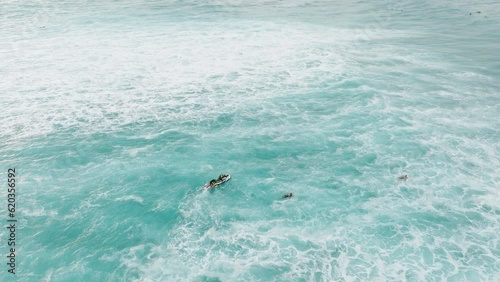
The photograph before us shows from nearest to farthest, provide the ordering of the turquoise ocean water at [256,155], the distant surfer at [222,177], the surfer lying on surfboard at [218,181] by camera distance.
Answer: the turquoise ocean water at [256,155], the surfer lying on surfboard at [218,181], the distant surfer at [222,177]

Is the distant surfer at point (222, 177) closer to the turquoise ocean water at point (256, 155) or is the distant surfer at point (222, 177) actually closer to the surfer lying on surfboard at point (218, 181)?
the surfer lying on surfboard at point (218, 181)

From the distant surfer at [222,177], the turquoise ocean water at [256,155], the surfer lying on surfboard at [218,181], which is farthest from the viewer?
the distant surfer at [222,177]

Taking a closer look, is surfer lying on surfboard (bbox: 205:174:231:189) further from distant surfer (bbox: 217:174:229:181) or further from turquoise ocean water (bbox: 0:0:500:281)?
turquoise ocean water (bbox: 0:0:500:281)

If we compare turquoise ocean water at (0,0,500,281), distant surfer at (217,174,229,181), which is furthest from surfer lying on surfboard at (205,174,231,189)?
turquoise ocean water at (0,0,500,281)

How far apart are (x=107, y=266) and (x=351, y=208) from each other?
20182 mm

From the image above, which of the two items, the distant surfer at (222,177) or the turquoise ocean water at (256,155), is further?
the distant surfer at (222,177)

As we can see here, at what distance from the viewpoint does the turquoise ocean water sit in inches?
1156

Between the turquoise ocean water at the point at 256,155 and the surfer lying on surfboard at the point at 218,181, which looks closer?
the turquoise ocean water at the point at 256,155

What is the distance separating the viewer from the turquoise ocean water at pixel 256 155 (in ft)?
96.3

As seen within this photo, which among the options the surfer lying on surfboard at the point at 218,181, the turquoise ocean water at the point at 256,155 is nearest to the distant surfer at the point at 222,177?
the surfer lying on surfboard at the point at 218,181

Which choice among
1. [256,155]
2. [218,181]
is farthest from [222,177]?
[256,155]

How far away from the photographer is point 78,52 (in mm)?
66312

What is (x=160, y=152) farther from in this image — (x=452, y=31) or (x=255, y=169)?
(x=452, y=31)

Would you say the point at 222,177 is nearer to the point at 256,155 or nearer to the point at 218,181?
the point at 218,181
